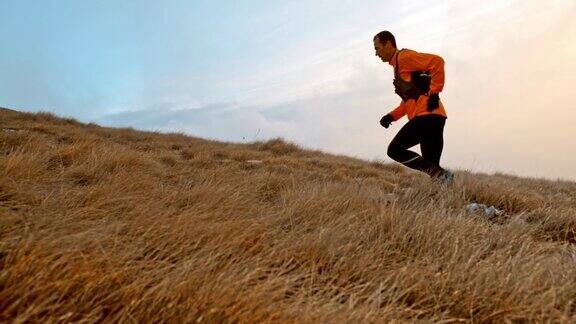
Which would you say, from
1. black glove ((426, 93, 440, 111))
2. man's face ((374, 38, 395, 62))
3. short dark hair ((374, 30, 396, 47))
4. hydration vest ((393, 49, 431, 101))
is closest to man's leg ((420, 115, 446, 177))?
black glove ((426, 93, 440, 111))

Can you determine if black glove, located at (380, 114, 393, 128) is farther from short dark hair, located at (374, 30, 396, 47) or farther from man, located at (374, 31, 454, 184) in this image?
short dark hair, located at (374, 30, 396, 47)

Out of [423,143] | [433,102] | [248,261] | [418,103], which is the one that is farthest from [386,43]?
[248,261]

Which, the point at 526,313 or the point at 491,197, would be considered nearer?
the point at 526,313

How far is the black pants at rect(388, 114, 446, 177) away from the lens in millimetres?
5695

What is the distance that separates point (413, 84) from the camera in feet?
18.6

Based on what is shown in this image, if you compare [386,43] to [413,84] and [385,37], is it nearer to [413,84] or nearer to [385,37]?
[385,37]

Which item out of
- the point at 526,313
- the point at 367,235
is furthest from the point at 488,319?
the point at 367,235

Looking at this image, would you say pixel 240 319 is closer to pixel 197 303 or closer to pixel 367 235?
pixel 197 303

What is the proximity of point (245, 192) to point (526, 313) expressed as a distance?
2.44 m

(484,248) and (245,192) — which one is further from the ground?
(245,192)

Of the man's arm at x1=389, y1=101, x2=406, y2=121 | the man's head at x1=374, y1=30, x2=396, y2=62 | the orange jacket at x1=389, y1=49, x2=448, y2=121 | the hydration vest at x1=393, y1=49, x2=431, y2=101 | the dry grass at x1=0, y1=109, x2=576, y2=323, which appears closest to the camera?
the dry grass at x1=0, y1=109, x2=576, y2=323

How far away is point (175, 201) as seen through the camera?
338 centimetres

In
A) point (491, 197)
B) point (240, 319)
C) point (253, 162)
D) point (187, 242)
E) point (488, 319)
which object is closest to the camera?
point (240, 319)

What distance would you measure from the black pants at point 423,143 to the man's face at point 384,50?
84 cm
